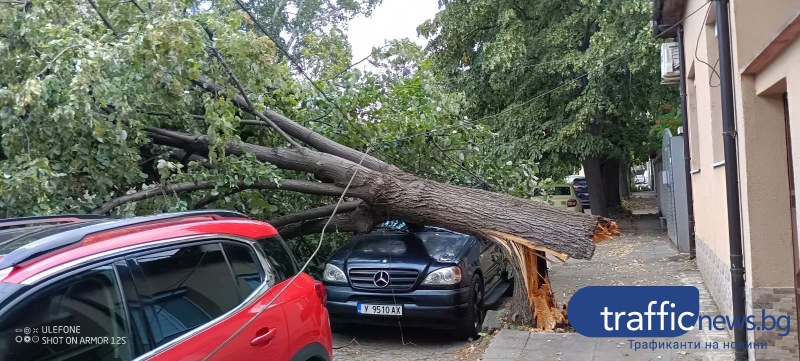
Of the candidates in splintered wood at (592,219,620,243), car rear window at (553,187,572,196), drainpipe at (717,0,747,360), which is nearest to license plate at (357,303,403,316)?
splintered wood at (592,219,620,243)

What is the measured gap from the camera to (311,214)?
782 cm

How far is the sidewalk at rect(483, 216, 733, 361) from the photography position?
19.7ft

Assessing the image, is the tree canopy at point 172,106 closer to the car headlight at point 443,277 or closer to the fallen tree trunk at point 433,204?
the fallen tree trunk at point 433,204

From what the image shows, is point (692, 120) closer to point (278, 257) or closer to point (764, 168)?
point (764, 168)

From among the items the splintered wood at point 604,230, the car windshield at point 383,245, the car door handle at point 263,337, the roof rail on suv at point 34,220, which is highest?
the roof rail on suv at point 34,220

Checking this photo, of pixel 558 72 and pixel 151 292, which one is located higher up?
pixel 558 72

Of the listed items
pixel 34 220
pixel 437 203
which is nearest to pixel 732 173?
pixel 437 203

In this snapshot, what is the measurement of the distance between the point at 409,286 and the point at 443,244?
94 cm

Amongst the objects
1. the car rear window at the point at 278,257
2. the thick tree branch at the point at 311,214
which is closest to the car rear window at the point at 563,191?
the thick tree branch at the point at 311,214

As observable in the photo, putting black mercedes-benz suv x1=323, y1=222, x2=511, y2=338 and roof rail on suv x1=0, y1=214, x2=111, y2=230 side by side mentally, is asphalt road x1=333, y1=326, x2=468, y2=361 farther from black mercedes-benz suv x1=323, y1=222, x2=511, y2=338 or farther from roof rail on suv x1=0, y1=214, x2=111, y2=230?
roof rail on suv x1=0, y1=214, x2=111, y2=230

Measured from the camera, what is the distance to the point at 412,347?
24.3 feet

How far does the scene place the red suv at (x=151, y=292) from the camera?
8.07 feet

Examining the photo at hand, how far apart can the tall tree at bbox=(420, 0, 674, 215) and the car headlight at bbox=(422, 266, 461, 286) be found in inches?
349

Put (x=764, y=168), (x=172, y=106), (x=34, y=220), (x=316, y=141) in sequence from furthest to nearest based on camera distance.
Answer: (x=316, y=141) < (x=172, y=106) < (x=764, y=168) < (x=34, y=220)
